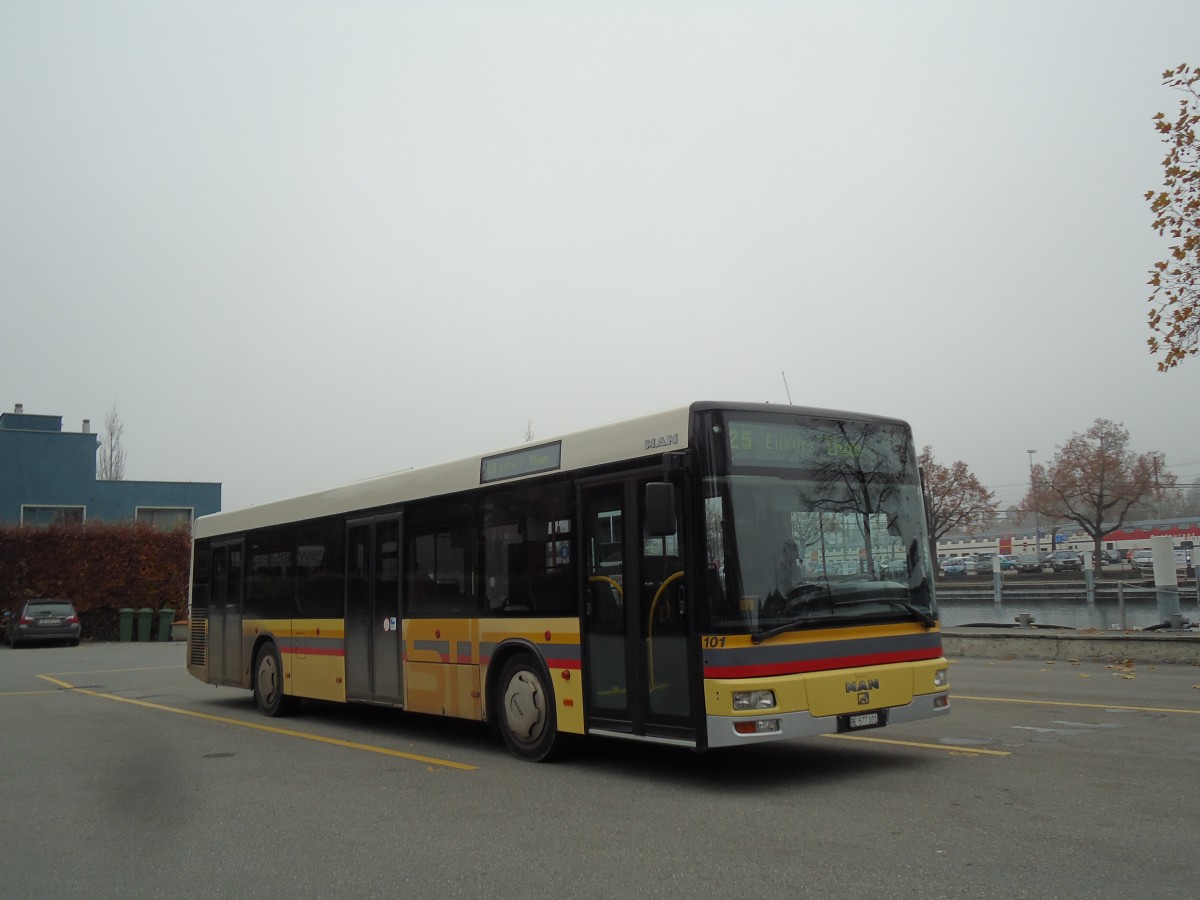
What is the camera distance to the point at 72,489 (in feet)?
155

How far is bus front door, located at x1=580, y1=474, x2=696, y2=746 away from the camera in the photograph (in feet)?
26.5

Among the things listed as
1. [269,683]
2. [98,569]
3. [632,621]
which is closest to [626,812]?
[632,621]

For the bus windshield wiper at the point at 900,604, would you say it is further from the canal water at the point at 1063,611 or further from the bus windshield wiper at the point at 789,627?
the canal water at the point at 1063,611

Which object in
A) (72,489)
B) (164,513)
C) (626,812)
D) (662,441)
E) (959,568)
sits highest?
(72,489)

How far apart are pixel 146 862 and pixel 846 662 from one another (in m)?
4.86

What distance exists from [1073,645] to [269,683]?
41.5 feet

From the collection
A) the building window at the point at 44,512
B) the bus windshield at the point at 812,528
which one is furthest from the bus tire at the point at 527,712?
the building window at the point at 44,512

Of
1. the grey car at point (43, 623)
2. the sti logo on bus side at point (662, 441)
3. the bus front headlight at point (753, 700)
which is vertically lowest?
the bus front headlight at point (753, 700)

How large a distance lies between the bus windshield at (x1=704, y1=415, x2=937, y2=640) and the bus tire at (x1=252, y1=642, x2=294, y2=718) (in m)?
8.31

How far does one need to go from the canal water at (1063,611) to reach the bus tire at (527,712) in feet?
68.7

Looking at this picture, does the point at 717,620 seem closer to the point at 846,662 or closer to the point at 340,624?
the point at 846,662

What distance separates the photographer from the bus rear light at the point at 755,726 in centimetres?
761

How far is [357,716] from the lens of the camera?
47.8 feet

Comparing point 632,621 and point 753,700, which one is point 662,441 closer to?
point 632,621
